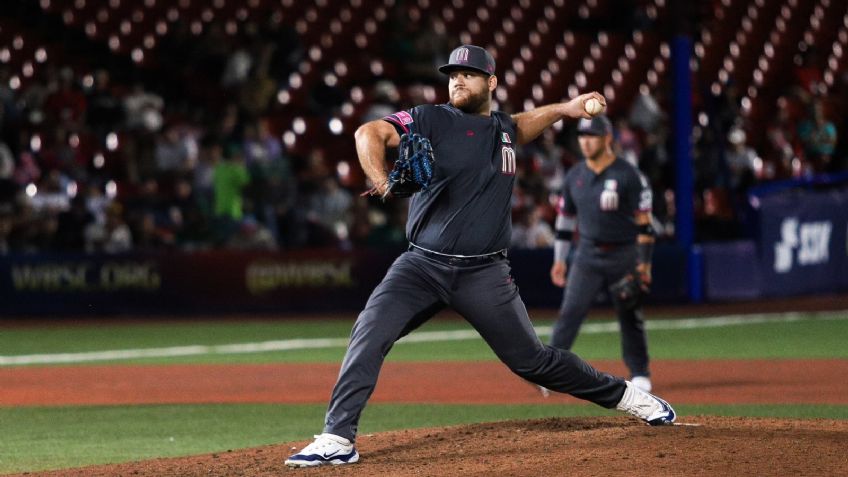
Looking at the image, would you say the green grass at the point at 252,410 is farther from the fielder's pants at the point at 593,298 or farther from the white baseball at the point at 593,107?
the white baseball at the point at 593,107

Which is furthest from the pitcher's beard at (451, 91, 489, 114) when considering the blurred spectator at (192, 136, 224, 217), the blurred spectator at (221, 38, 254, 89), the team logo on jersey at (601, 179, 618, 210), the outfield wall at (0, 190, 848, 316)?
the blurred spectator at (221, 38, 254, 89)

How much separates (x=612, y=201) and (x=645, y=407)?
3.12 metres

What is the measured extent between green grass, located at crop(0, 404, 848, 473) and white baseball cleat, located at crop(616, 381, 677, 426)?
41 centimetres

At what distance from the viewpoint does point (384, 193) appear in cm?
593

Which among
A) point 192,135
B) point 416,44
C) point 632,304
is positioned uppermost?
point 416,44

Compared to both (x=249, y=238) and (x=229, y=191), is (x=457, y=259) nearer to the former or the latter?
(x=229, y=191)

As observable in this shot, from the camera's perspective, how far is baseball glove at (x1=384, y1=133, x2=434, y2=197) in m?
5.94

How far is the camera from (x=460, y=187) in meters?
6.53

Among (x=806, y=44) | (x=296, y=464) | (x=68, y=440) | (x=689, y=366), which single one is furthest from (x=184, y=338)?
(x=806, y=44)

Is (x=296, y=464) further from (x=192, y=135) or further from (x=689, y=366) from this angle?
(x=192, y=135)

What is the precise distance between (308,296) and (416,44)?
212 inches

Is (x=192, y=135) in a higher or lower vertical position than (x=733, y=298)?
higher

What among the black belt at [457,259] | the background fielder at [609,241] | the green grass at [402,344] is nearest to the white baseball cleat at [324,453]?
the black belt at [457,259]

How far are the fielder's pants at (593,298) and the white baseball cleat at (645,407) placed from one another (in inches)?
108
